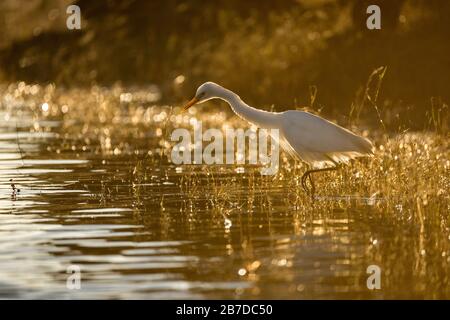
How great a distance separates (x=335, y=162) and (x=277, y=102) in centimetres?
1331

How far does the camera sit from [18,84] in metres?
45.6

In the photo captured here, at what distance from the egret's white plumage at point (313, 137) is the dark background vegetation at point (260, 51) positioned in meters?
3.60

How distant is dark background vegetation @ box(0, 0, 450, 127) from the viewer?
2881cm

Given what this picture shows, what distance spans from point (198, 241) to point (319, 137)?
13.4 ft

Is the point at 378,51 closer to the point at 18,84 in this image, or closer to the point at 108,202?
the point at 108,202

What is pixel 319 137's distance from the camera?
1588 centimetres

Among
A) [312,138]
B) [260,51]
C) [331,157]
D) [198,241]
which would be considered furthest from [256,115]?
[260,51]

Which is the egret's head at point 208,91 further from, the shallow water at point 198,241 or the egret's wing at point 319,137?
the egret's wing at point 319,137

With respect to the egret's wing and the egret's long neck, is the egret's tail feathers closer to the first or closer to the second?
the egret's wing

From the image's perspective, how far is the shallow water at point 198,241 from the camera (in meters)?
10.1

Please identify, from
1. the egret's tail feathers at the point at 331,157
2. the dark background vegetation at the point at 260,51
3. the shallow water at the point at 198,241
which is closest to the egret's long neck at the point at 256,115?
the egret's tail feathers at the point at 331,157

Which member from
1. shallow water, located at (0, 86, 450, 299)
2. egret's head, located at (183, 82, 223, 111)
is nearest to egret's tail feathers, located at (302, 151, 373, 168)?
shallow water, located at (0, 86, 450, 299)

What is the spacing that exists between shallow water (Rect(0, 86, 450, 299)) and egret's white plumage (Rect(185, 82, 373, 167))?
677 millimetres

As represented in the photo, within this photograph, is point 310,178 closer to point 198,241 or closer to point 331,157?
point 331,157
